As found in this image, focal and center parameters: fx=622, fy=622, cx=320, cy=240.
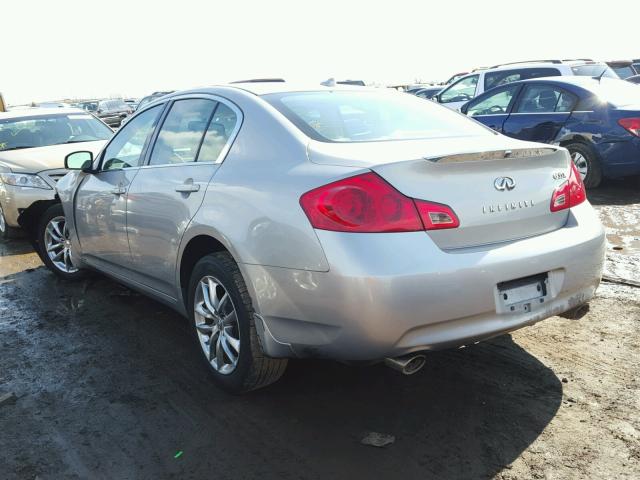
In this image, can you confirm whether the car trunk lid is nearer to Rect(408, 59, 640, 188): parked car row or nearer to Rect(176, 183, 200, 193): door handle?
Rect(176, 183, 200, 193): door handle

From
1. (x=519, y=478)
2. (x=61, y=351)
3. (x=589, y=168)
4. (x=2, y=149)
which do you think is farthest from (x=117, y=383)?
(x=589, y=168)

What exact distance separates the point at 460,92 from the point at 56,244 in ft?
30.9

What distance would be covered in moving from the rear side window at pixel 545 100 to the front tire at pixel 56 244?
20.9ft

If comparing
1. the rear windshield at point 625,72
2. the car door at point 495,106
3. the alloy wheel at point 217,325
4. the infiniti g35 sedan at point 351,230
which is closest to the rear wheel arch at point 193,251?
the infiniti g35 sedan at point 351,230

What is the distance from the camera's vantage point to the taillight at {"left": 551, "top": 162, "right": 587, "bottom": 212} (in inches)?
122

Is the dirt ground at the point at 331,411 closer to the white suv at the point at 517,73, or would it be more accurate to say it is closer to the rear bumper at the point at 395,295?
the rear bumper at the point at 395,295

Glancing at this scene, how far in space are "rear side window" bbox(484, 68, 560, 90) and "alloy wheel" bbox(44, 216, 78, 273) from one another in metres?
7.59

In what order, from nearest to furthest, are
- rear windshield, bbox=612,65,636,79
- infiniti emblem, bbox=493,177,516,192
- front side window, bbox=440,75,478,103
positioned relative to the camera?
infiniti emblem, bbox=493,177,516,192 → front side window, bbox=440,75,478,103 → rear windshield, bbox=612,65,636,79

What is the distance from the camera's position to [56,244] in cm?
607

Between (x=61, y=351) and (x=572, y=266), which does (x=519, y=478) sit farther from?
(x=61, y=351)

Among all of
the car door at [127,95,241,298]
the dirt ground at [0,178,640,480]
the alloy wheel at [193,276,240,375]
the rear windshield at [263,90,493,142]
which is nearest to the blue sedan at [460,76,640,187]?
the dirt ground at [0,178,640,480]

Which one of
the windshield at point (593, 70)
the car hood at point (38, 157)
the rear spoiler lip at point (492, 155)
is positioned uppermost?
the rear spoiler lip at point (492, 155)

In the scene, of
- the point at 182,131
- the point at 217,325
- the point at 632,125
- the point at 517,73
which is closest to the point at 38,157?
the point at 182,131

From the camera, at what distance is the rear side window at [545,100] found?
330 inches
